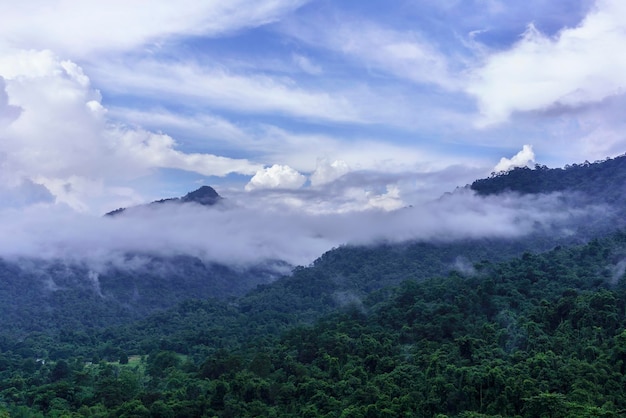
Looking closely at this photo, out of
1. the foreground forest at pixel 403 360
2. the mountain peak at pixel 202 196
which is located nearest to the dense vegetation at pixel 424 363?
the foreground forest at pixel 403 360

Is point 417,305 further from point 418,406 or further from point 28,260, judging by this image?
point 28,260

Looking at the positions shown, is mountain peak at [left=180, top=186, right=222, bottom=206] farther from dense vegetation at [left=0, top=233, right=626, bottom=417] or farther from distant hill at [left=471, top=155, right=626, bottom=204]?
dense vegetation at [left=0, top=233, right=626, bottom=417]

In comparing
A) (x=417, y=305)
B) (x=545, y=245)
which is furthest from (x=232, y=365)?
(x=545, y=245)

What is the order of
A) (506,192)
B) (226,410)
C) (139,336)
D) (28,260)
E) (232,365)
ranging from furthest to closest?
(28,260)
(506,192)
(139,336)
(232,365)
(226,410)

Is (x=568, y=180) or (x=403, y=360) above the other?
(x=568, y=180)

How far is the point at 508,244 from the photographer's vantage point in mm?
100812

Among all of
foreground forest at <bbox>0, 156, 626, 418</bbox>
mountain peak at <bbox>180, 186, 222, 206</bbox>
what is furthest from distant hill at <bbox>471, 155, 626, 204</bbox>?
mountain peak at <bbox>180, 186, 222, 206</bbox>

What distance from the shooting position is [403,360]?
4569 centimetres

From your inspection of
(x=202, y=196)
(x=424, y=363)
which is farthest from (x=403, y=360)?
(x=202, y=196)

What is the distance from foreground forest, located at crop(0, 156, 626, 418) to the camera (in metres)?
35.7

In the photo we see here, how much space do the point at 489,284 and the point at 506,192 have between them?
2566 inches

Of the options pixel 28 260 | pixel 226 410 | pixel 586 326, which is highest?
pixel 28 260

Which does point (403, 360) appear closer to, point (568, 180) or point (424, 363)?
point (424, 363)

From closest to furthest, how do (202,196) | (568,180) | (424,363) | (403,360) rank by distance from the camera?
(424,363)
(403,360)
(568,180)
(202,196)
